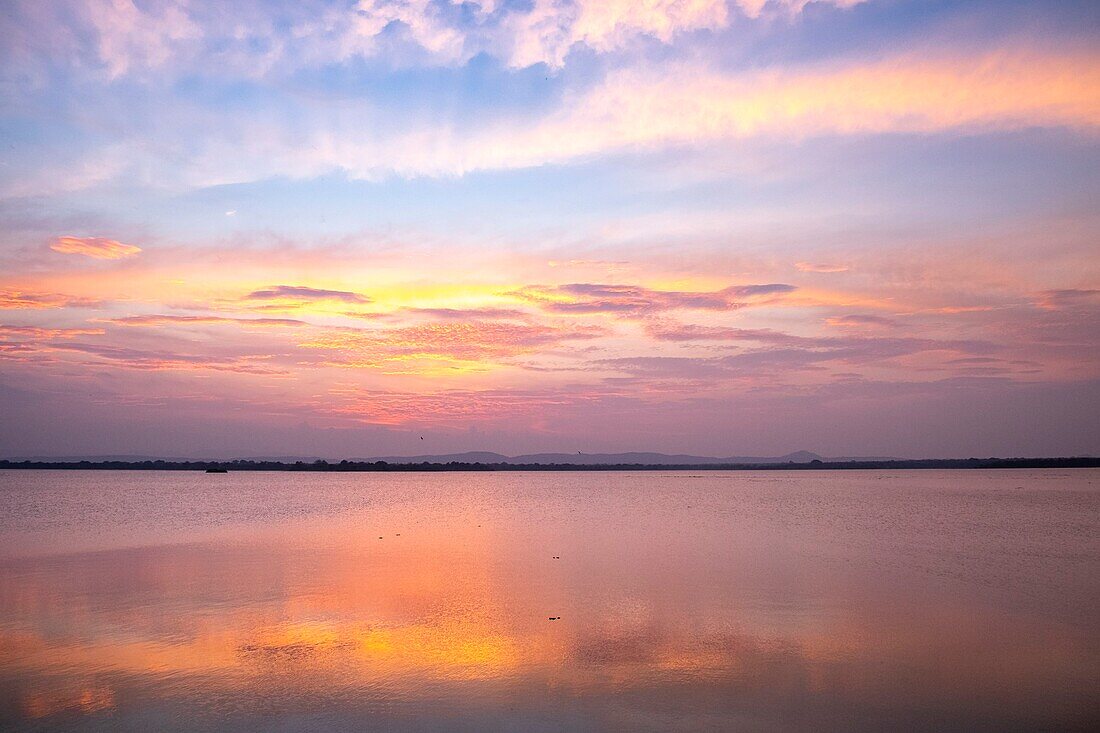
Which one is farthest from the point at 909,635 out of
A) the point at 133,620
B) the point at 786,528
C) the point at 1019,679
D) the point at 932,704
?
the point at 786,528

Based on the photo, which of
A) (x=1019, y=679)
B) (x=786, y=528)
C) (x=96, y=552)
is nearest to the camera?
(x=1019, y=679)

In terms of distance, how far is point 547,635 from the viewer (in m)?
13.1

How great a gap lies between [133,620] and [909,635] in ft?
44.9

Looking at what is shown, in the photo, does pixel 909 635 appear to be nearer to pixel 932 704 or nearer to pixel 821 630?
pixel 821 630

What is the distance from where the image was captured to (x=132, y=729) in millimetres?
8617

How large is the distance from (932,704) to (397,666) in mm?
7071

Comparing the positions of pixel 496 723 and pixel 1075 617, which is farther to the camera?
pixel 1075 617

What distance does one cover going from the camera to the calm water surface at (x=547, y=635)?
30.6ft

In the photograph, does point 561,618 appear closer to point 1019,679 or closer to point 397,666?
point 397,666

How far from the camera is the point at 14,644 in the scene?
12164mm

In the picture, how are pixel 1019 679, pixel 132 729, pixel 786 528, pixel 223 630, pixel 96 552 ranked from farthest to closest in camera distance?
pixel 786 528 < pixel 96 552 < pixel 223 630 < pixel 1019 679 < pixel 132 729

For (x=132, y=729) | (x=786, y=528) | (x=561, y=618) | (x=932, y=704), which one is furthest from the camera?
(x=786, y=528)

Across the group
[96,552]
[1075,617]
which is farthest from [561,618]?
[96,552]

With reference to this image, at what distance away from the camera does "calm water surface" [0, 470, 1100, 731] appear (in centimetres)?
933
